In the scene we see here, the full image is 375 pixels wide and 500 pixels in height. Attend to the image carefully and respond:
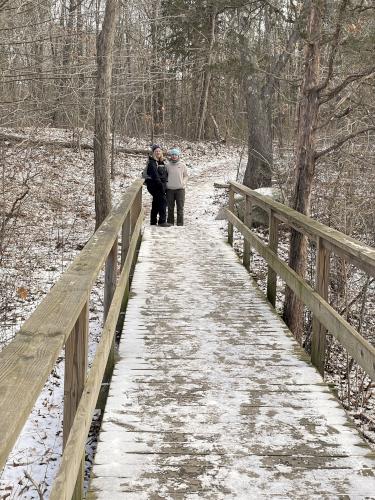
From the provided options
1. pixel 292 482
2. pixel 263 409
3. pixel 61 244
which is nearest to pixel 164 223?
pixel 61 244

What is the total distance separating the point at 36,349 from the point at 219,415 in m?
2.20

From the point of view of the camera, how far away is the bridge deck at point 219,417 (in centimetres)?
313

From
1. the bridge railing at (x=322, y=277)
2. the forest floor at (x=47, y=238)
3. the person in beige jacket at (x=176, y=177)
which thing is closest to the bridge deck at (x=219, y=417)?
the bridge railing at (x=322, y=277)

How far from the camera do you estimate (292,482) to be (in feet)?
10.3

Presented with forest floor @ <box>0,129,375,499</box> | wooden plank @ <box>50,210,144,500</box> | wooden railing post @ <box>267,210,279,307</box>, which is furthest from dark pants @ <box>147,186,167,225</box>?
wooden plank @ <box>50,210,144,500</box>

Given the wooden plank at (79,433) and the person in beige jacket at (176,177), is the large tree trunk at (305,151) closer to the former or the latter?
the person in beige jacket at (176,177)

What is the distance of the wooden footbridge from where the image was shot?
2.56m

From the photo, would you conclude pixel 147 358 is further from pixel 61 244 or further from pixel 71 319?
pixel 61 244

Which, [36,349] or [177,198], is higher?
[36,349]

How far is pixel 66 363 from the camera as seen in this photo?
276 centimetres

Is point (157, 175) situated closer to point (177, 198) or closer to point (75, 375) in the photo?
point (177, 198)

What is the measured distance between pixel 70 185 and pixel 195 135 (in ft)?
56.6

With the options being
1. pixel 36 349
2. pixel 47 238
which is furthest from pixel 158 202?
pixel 36 349

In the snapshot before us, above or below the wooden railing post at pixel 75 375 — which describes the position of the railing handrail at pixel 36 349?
above
